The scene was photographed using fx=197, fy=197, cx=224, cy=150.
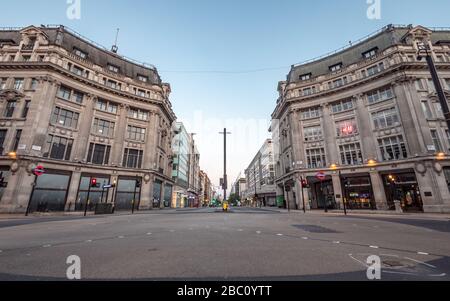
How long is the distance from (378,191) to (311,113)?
16.4 metres

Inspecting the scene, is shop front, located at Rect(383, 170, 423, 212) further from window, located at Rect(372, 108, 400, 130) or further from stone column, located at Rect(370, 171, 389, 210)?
window, located at Rect(372, 108, 400, 130)

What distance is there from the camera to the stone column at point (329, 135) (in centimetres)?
3194

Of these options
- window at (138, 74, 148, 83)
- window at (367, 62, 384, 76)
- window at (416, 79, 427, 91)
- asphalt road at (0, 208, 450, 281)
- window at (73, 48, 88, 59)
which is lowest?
asphalt road at (0, 208, 450, 281)

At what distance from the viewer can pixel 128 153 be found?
34.5 m

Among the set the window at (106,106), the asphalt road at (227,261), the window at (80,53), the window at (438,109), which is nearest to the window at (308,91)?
the window at (438,109)

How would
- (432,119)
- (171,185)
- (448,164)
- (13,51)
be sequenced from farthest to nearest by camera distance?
(171,185), (13,51), (432,119), (448,164)

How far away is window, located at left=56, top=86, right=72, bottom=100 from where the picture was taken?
94.4 feet

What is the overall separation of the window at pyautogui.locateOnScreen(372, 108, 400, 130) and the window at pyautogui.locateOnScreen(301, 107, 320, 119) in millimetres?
8344

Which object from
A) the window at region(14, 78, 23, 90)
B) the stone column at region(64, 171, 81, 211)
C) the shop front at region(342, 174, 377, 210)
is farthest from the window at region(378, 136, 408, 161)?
the window at region(14, 78, 23, 90)

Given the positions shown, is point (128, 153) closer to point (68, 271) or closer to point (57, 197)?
point (57, 197)

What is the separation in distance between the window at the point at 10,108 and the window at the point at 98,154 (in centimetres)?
968

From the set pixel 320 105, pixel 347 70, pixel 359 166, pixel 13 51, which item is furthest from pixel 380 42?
pixel 13 51

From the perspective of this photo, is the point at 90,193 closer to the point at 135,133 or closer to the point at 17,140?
the point at 17,140

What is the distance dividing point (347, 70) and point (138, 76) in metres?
38.4
